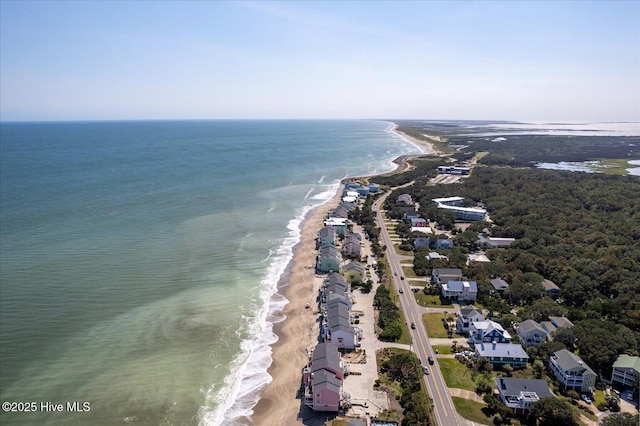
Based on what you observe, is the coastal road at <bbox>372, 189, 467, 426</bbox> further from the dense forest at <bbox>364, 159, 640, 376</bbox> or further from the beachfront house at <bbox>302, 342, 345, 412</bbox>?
the beachfront house at <bbox>302, 342, 345, 412</bbox>

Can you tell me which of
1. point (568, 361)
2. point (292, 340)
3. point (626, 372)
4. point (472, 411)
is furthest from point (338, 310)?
point (626, 372)

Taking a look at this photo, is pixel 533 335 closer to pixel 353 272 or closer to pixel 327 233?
pixel 353 272

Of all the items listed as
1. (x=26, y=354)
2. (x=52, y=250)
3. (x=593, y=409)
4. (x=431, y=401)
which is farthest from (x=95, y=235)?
(x=593, y=409)

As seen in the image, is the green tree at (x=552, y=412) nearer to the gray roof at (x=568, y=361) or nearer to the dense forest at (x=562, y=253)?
the gray roof at (x=568, y=361)

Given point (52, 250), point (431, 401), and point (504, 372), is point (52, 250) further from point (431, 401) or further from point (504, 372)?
point (504, 372)

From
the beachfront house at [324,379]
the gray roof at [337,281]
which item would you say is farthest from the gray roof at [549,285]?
the beachfront house at [324,379]

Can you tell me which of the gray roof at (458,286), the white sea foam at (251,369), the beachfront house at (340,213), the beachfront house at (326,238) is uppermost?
the beachfront house at (340,213)

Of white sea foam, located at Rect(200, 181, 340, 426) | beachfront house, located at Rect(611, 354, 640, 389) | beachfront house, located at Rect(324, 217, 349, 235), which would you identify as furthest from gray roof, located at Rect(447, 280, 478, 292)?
beachfront house, located at Rect(324, 217, 349, 235)
